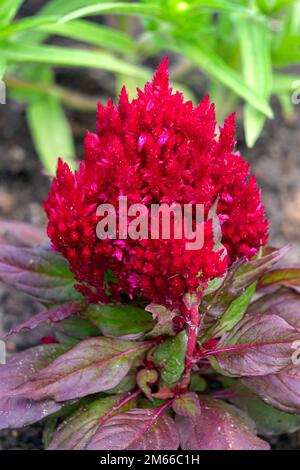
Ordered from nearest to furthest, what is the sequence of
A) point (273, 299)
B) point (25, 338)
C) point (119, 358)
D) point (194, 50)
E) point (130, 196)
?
point (130, 196), point (119, 358), point (273, 299), point (25, 338), point (194, 50)

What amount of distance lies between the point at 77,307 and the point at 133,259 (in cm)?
29

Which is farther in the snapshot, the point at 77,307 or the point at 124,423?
the point at 77,307

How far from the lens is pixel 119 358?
172 centimetres

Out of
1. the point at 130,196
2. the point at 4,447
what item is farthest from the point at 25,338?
the point at 130,196

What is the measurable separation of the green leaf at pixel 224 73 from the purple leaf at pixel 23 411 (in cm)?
124

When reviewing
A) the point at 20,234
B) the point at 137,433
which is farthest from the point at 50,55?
the point at 137,433

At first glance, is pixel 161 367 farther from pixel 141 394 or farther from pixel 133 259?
pixel 133 259

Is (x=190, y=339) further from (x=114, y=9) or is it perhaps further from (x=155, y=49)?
(x=155, y=49)

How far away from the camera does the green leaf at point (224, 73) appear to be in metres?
2.35

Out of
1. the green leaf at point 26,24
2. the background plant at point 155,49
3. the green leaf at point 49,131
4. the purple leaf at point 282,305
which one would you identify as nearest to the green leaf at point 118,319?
the purple leaf at point 282,305

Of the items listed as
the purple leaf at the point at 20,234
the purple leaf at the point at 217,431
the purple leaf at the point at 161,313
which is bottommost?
the purple leaf at the point at 217,431

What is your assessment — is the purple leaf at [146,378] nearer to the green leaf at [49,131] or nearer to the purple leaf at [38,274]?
the purple leaf at [38,274]

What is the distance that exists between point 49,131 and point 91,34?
52 centimetres

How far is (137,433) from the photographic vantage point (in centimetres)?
162
